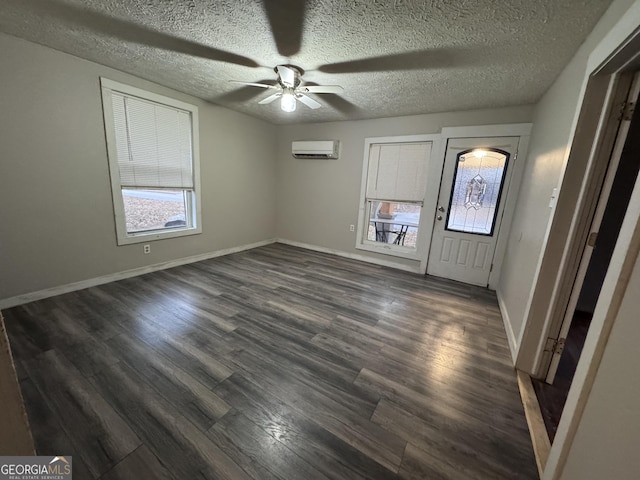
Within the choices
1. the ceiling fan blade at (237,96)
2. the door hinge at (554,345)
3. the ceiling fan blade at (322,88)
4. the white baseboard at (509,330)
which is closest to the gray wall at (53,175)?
the ceiling fan blade at (237,96)

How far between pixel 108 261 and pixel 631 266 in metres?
4.27

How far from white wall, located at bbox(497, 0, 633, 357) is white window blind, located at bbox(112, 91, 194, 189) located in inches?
166

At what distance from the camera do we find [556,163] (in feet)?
6.14

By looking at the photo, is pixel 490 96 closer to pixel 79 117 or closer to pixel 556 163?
pixel 556 163

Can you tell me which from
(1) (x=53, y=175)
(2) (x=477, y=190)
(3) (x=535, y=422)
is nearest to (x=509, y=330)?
(3) (x=535, y=422)

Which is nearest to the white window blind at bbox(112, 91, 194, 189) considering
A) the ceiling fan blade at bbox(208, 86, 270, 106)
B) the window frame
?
the ceiling fan blade at bbox(208, 86, 270, 106)

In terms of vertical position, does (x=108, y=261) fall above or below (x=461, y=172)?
below

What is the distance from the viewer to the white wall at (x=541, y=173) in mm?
1708

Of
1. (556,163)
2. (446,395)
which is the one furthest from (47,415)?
(556,163)

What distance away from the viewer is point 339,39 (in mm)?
1951

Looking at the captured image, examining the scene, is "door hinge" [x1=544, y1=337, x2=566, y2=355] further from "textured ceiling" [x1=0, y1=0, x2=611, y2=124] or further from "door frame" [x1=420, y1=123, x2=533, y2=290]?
"textured ceiling" [x1=0, y1=0, x2=611, y2=124]

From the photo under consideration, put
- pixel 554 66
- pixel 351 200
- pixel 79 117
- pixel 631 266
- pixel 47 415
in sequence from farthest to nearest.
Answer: pixel 351 200 < pixel 79 117 < pixel 554 66 < pixel 47 415 < pixel 631 266

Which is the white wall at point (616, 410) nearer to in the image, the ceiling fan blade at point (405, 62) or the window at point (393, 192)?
the ceiling fan blade at point (405, 62)

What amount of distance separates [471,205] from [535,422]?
2758 millimetres
